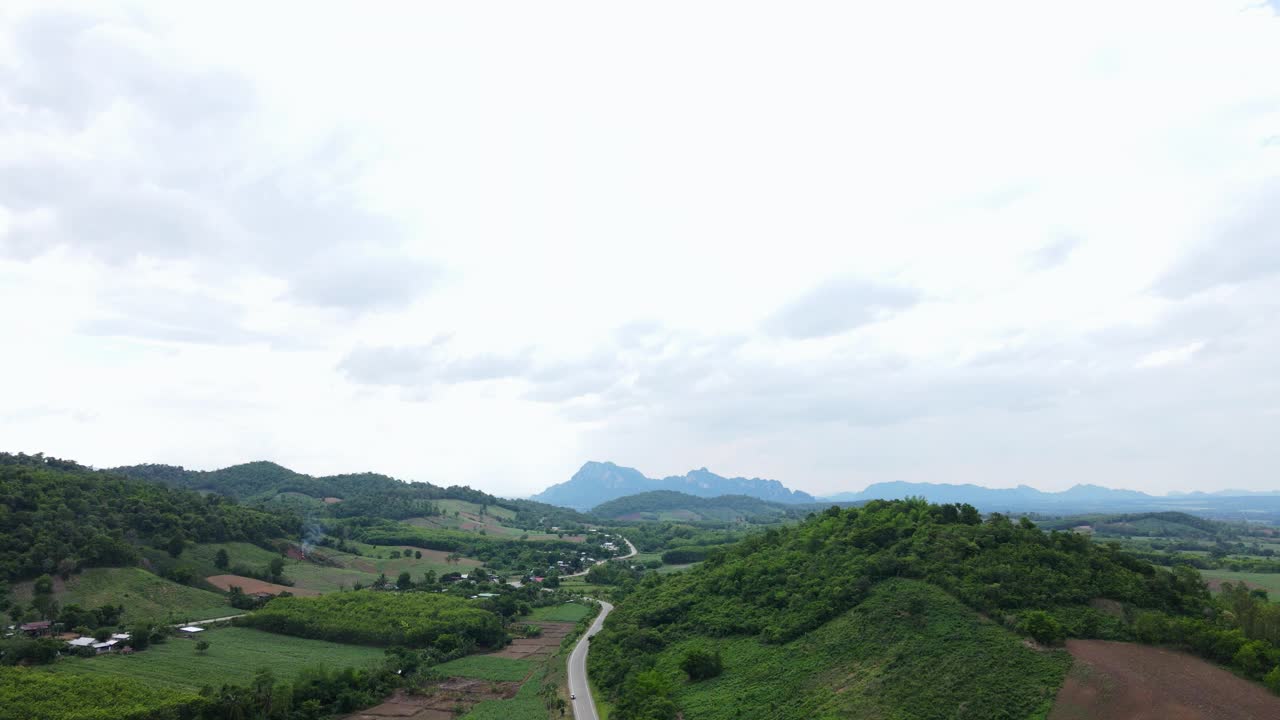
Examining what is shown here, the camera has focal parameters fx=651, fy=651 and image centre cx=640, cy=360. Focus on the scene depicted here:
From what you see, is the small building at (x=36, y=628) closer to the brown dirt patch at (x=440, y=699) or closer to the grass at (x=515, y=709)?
the brown dirt patch at (x=440, y=699)

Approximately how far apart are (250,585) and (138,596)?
60.4ft

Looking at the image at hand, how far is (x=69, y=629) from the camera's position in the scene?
6425 centimetres

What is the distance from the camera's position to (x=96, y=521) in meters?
92.2

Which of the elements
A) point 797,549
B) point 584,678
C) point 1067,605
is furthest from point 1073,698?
point 584,678

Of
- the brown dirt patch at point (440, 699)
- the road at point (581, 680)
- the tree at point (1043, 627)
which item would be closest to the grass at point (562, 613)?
the road at point (581, 680)

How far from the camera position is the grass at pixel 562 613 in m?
92.9

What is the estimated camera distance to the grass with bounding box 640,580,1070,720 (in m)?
37.4

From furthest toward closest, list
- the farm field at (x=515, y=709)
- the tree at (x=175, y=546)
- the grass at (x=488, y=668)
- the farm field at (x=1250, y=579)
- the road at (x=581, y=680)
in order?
the tree at (x=175, y=546)
the farm field at (x=1250, y=579)
the grass at (x=488, y=668)
the farm field at (x=515, y=709)
the road at (x=581, y=680)

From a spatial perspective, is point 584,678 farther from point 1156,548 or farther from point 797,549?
point 1156,548

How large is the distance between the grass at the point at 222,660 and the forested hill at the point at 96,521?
23.6m

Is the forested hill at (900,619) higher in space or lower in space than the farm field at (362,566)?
higher

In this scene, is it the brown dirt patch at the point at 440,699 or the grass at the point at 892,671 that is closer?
the grass at the point at 892,671

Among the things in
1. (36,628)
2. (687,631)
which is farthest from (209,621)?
(687,631)

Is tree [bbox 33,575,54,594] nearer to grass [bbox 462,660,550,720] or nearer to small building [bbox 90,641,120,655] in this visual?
small building [bbox 90,641,120,655]
